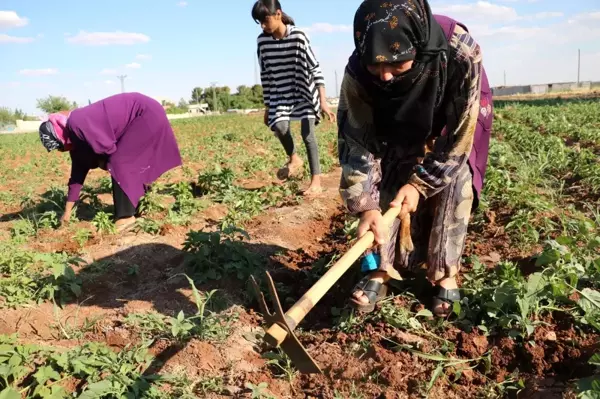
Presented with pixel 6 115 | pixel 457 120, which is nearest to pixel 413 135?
pixel 457 120

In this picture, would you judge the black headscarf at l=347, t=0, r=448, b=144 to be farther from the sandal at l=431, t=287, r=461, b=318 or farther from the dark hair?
the dark hair

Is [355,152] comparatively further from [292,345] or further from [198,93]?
[198,93]

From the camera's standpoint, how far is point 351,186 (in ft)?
7.32

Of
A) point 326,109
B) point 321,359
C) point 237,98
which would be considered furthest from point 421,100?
point 237,98

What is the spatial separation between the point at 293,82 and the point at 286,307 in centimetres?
234

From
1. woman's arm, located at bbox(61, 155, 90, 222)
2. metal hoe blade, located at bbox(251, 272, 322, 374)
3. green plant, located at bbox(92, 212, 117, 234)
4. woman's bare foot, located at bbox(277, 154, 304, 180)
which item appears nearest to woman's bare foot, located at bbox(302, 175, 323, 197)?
woman's bare foot, located at bbox(277, 154, 304, 180)

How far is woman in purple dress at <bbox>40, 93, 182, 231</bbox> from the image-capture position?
3664 millimetres

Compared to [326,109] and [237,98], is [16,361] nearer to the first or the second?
[326,109]

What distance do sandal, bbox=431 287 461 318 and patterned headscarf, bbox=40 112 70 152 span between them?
2751mm

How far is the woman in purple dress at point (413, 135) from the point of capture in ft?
5.84

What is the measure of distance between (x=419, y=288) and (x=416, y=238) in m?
0.25

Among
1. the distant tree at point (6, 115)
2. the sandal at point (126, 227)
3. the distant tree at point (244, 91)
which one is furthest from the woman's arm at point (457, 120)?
the distant tree at point (6, 115)

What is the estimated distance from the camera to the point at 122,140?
392 cm

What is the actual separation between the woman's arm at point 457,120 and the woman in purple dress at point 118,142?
8.01 feet
